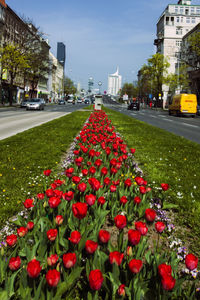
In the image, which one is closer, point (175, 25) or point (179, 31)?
point (179, 31)

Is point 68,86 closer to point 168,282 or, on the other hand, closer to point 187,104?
point 187,104

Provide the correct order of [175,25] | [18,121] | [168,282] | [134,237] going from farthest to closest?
[175,25] < [18,121] < [134,237] < [168,282]

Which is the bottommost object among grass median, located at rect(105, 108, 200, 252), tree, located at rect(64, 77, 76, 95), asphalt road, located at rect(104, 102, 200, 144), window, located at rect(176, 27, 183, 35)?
grass median, located at rect(105, 108, 200, 252)

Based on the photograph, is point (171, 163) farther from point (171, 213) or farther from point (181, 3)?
point (181, 3)

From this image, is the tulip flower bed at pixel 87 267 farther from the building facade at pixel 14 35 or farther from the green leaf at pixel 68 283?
the building facade at pixel 14 35

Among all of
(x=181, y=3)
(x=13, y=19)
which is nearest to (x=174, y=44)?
(x=181, y=3)

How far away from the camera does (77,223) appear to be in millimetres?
2391

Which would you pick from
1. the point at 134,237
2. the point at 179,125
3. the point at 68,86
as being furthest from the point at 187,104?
the point at 68,86

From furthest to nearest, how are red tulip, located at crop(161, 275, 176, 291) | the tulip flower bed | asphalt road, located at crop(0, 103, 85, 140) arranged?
1. asphalt road, located at crop(0, 103, 85, 140)
2. the tulip flower bed
3. red tulip, located at crop(161, 275, 176, 291)

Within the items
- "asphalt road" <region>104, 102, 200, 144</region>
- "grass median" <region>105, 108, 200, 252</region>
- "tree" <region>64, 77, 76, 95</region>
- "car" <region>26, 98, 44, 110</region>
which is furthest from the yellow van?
"tree" <region>64, 77, 76, 95</region>

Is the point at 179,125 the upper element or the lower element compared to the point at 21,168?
upper

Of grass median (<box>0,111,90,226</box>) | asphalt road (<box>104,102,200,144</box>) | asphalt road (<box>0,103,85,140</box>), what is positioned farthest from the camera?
asphalt road (<box>104,102,200,144</box>)

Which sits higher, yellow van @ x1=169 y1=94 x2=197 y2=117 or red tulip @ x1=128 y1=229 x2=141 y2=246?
yellow van @ x1=169 y1=94 x2=197 y2=117

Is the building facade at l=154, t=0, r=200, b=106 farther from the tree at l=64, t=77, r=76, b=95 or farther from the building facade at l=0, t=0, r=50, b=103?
the building facade at l=0, t=0, r=50, b=103
